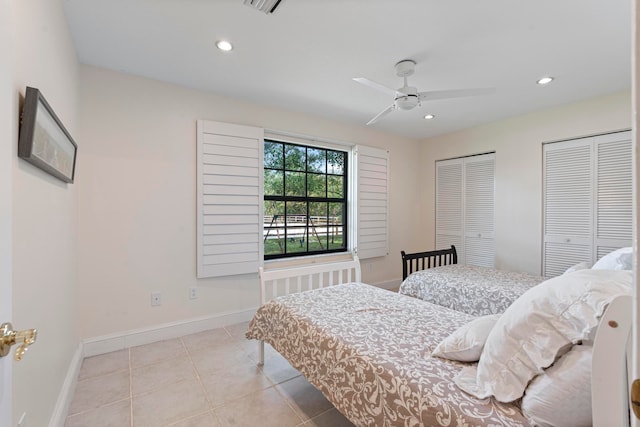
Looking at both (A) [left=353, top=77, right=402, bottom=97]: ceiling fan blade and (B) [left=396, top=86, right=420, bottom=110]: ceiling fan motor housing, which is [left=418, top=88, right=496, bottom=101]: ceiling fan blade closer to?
(B) [left=396, top=86, right=420, bottom=110]: ceiling fan motor housing

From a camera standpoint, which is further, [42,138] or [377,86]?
[377,86]

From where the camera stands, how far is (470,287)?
2.67 m

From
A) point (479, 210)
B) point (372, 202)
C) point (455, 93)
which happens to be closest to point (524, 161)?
point (479, 210)

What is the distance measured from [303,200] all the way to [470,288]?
2.16 metres

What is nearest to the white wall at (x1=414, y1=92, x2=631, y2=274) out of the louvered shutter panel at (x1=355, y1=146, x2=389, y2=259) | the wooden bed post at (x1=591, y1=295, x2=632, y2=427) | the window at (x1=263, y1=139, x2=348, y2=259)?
the louvered shutter panel at (x1=355, y1=146, x2=389, y2=259)

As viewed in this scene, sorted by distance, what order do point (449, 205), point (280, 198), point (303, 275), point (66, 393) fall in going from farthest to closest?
point (449, 205), point (280, 198), point (303, 275), point (66, 393)

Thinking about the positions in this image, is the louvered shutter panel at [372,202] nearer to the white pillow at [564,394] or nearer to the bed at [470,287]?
the bed at [470,287]

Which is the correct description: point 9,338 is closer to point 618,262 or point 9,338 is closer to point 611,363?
point 611,363

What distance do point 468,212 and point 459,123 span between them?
4.21 ft

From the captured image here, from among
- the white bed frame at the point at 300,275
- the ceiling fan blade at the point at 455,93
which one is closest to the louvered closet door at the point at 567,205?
the ceiling fan blade at the point at 455,93

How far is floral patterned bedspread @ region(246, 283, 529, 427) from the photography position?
105 centimetres

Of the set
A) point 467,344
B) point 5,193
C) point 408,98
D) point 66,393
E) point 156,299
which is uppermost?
point 408,98

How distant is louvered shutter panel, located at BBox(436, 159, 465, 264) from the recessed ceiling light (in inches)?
141

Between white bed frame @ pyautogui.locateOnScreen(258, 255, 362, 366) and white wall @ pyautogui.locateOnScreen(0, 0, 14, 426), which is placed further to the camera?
white bed frame @ pyautogui.locateOnScreen(258, 255, 362, 366)
